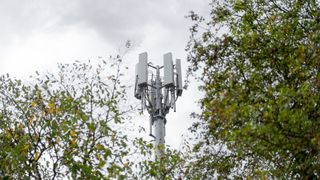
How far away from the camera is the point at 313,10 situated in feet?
36.9

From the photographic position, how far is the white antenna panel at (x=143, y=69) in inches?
743

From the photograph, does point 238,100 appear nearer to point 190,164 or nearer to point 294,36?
point 294,36

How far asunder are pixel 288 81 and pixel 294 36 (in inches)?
53.3

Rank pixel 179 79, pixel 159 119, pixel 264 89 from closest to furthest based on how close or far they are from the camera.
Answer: pixel 264 89 < pixel 159 119 < pixel 179 79

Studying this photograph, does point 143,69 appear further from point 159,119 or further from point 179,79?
point 159,119

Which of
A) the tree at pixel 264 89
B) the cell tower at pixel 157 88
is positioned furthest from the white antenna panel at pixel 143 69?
the tree at pixel 264 89

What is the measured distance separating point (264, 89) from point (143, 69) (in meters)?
10.2

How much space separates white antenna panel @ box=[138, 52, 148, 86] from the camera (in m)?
18.9

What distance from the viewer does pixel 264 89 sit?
9344 millimetres

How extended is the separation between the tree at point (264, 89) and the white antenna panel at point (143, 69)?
568 centimetres

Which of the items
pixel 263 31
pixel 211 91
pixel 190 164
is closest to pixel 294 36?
pixel 263 31

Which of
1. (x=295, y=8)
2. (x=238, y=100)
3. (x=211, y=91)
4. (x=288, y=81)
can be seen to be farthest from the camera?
(x=211, y=91)

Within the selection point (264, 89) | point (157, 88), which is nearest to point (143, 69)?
point (157, 88)

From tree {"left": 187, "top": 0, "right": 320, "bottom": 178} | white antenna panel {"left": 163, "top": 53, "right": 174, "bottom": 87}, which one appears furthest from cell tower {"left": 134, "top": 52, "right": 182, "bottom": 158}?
tree {"left": 187, "top": 0, "right": 320, "bottom": 178}
